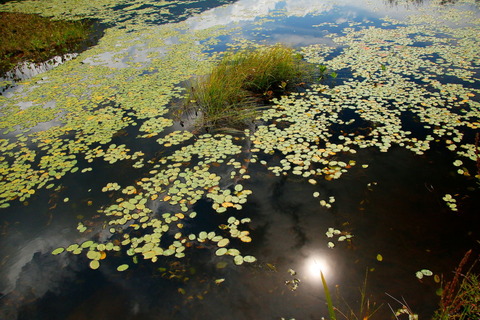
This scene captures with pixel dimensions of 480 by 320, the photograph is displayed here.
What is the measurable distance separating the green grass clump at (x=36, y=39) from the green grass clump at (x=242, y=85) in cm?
540

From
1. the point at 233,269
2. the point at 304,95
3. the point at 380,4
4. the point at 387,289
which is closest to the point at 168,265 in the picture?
the point at 233,269

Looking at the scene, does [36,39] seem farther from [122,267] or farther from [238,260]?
[238,260]

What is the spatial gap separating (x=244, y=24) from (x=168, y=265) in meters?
9.02

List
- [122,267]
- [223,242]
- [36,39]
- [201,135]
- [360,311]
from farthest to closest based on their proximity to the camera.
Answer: [36,39] < [201,135] < [223,242] < [122,267] < [360,311]

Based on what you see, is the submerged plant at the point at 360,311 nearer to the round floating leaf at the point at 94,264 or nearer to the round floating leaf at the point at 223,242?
the round floating leaf at the point at 223,242

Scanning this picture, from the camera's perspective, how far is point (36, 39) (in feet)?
27.6

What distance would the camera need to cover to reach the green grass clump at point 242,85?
179 inches

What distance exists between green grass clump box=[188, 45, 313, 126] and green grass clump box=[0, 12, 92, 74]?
540 centimetres

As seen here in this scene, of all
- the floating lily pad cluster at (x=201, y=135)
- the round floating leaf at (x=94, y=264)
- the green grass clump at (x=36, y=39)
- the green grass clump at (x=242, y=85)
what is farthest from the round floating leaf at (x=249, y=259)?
the green grass clump at (x=36, y=39)

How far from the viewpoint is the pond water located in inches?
89.5

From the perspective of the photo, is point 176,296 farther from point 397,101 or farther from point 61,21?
point 61,21

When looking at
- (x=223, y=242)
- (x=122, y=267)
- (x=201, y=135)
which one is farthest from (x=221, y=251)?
(x=201, y=135)

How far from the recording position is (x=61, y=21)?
1064 cm

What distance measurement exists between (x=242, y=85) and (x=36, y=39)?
726 centimetres
